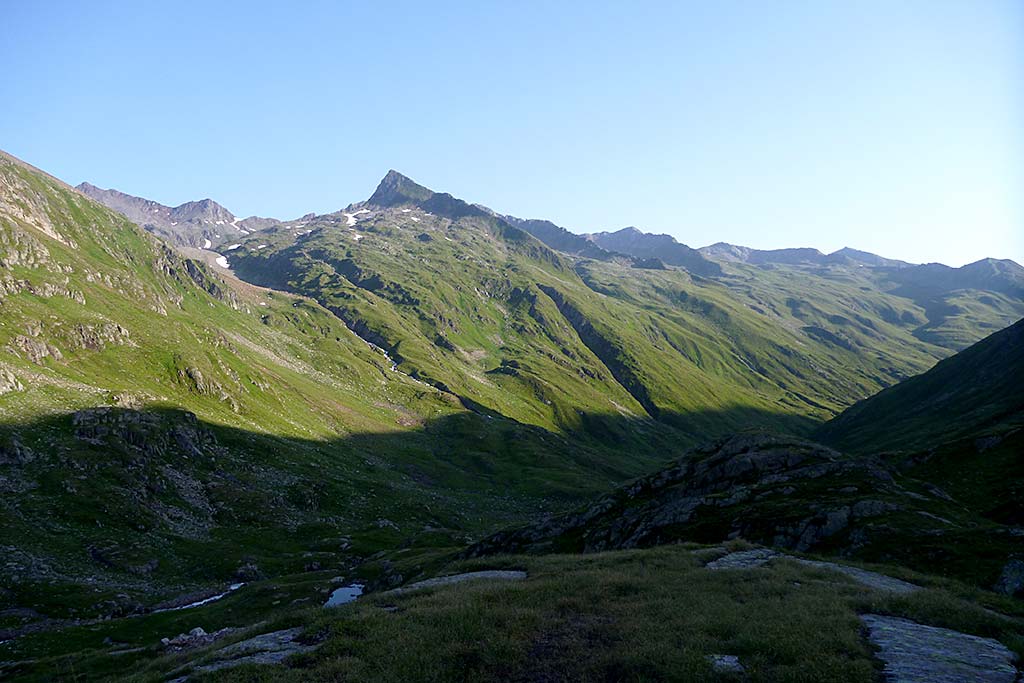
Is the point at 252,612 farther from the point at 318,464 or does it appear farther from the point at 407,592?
the point at 318,464

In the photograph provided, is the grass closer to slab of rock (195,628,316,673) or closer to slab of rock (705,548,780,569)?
slab of rock (195,628,316,673)

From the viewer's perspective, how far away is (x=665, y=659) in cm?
1736

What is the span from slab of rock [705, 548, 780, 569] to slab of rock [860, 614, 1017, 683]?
10509 millimetres

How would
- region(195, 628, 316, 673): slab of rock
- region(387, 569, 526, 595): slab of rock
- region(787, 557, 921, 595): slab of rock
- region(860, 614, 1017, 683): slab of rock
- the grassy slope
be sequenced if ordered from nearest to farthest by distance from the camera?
region(860, 614, 1017, 683): slab of rock
region(195, 628, 316, 673): slab of rock
region(787, 557, 921, 595): slab of rock
region(387, 569, 526, 595): slab of rock
the grassy slope

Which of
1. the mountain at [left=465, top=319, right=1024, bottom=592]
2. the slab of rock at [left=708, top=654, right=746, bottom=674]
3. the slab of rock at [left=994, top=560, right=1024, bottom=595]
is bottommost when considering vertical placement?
the mountain at [left=465, top=319, right=1024, bottom=592]

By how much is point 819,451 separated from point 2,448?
121555 mm

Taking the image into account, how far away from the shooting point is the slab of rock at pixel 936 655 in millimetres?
15578

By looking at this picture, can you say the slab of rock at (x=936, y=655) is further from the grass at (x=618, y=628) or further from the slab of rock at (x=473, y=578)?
the slab of rock at (x=473, y=578)

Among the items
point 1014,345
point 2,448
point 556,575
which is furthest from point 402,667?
point 1014,345

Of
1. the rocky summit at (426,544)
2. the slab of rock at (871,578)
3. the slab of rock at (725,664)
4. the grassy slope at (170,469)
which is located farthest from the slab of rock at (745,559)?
the grassy slope at (170,469)

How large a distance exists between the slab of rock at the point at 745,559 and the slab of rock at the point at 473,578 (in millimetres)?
11366

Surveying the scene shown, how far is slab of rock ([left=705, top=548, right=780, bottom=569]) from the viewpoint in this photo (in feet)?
101

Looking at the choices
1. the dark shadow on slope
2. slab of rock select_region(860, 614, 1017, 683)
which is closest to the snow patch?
the dark shadow on slope

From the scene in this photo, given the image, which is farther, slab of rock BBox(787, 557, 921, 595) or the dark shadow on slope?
the dark shadow on slope
